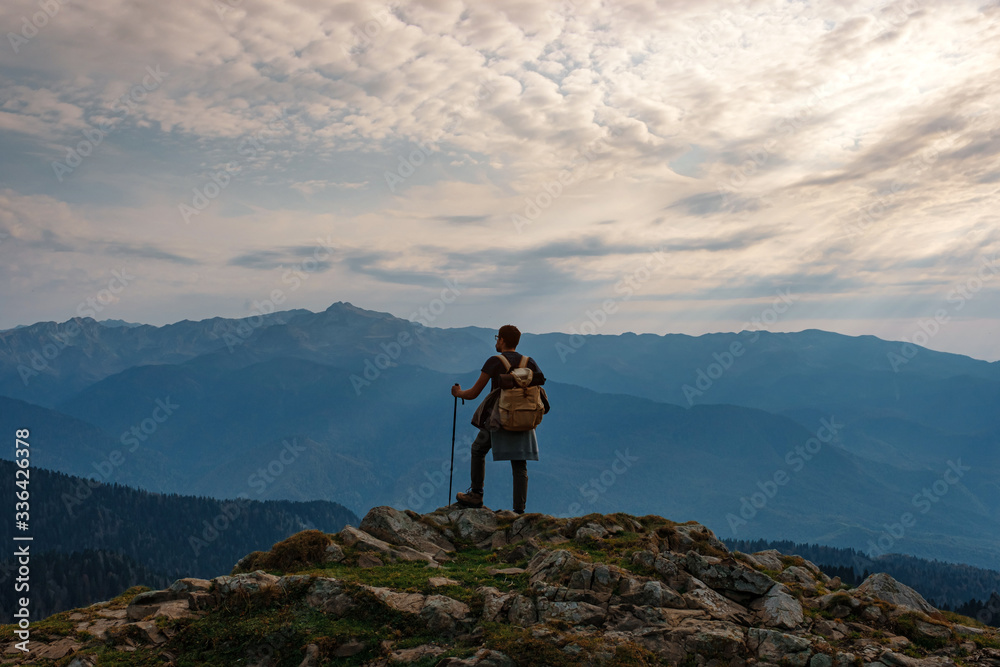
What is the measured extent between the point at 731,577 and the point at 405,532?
28.9ft

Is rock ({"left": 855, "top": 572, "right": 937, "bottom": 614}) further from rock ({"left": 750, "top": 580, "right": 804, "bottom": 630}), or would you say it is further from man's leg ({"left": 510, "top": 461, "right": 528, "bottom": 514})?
man's leg ({"left": 510, "top": 461, "right": 528, "bottom": 514})

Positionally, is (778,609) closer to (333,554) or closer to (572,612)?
(572,612)

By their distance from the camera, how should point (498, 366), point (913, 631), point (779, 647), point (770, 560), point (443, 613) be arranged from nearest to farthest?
point (779, 647) → point (443, 613) → point (913, 631) → point (770, 560) → point (498, 366)

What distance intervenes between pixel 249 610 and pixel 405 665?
3.66 metres

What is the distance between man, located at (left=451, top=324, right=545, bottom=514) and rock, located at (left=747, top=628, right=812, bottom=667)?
8.61 meters

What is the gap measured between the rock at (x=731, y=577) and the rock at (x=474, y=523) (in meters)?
6.49

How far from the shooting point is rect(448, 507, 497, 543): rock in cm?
1852

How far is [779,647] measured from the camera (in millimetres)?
10867

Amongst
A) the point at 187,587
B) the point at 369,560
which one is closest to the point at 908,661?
the point at 369,560

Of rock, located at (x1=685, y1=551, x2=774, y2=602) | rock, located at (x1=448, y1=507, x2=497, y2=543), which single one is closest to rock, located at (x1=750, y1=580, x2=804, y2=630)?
rock, located at (x1=685, y1=551, x2=774, y2=602)

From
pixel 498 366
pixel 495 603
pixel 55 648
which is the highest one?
pixel 498 366

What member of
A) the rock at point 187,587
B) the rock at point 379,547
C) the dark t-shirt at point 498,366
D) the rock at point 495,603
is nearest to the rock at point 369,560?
the rock at point 379,547

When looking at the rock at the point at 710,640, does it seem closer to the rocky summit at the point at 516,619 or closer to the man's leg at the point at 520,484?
the rocky summit at the point at 516,619

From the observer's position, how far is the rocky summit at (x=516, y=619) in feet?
35.7
